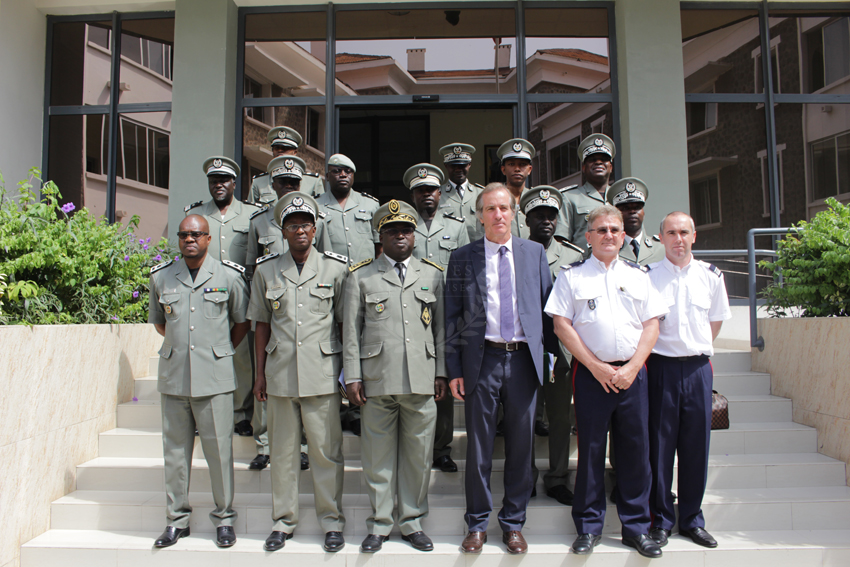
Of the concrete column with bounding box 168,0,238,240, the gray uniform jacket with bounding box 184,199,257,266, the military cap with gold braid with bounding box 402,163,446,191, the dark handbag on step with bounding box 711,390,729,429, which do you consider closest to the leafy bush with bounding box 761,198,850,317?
the dark handbag on step with bounding box 711,390,729,429

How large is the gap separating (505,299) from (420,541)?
1.51m

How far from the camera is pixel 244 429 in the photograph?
14.0ft

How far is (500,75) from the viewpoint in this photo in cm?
734

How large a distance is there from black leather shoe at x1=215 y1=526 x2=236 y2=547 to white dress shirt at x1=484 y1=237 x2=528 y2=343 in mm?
1951

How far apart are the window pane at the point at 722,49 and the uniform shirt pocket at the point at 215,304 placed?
247 inches

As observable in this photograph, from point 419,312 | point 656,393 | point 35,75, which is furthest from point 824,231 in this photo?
point 35,75

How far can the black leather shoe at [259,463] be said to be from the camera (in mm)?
3918

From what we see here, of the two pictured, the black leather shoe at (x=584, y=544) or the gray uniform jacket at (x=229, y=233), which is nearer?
the black leather shoe at (x=584, y=544)

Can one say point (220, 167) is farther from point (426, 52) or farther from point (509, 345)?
point (426, 52)

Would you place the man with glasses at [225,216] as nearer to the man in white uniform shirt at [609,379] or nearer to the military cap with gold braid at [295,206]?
the military cap with gold braid at [295,206]

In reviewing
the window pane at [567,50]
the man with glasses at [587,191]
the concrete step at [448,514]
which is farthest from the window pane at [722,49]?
the concrete step at [448,514]

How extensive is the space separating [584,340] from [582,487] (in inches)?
34.1

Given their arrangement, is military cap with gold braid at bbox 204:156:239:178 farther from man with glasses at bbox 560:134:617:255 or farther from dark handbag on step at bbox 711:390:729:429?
dark handbag on step at bbox 711:390:729:429

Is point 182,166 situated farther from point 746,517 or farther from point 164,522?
point 746,517
